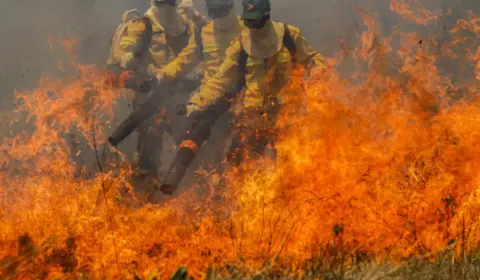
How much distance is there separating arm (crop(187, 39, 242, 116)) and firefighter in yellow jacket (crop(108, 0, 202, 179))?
163 centimetres

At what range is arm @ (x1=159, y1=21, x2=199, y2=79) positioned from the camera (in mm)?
8375

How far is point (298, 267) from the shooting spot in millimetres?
3682

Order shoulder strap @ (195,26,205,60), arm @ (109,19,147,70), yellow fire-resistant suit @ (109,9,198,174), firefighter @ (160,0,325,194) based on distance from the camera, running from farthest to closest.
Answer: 1. shoulder strap @ (195,26,205,60)
2. yellow fire-resistant suit @ (109,9,198,174)
3. arm @ (109,19,147,70)
4. firefighter @ (160,0,325,194)

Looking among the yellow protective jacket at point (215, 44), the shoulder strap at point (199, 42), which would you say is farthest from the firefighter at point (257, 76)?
the shoulder strap at point (199, 42)

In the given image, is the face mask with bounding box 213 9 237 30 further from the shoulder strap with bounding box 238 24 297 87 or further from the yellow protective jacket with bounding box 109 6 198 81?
the shoulder strap with bounding box 238 24 297 87

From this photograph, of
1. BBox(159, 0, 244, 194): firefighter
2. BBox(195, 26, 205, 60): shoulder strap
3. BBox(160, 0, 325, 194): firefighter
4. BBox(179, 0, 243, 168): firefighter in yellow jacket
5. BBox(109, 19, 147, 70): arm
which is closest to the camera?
BBox(160, 0, 325, 194): firefighter

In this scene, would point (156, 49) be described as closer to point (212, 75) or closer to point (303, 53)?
point (212, 75)

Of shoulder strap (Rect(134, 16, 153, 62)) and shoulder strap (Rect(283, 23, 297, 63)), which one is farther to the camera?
shoulder strap (Rect(134, 16, 153, 62))

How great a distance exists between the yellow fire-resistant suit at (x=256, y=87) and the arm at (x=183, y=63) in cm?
160

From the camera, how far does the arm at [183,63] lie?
8.38m

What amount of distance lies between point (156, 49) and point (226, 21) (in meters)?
1.39

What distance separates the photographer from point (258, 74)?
263 inches

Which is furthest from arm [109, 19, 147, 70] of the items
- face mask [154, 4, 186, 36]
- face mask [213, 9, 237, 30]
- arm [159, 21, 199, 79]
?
face mask [213, 9, 237, 30]

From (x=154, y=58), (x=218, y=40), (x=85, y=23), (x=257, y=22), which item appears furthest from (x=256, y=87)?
(x=85, y=23)
